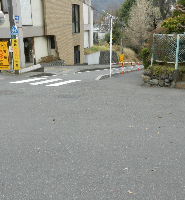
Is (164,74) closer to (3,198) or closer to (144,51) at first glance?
(144,51)

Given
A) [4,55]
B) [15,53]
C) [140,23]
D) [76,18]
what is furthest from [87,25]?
[4,55]

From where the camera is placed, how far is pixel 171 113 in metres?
8.16

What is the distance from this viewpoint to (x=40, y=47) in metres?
30.9

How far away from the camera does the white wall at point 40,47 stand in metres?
30.0

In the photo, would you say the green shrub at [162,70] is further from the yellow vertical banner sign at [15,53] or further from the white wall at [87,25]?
the white wall at [87,25]

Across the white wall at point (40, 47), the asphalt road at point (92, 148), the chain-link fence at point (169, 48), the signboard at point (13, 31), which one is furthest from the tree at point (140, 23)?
the asphalt road at point (92, 148)

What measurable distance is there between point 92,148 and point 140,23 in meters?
51.3

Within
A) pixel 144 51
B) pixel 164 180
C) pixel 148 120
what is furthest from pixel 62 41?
pixel 164 180

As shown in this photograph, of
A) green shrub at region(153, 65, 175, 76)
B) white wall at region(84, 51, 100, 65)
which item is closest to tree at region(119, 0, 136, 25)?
white wall at region(84, 51, 100, 65)

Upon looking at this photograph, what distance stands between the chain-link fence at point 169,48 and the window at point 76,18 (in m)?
26.7

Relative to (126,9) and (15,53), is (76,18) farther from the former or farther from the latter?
(126,9)

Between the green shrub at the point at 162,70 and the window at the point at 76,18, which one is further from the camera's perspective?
the window at the point at 76,18

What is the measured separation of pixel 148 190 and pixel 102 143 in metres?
1.94

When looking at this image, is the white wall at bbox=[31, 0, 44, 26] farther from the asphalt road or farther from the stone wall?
the asphalt road
